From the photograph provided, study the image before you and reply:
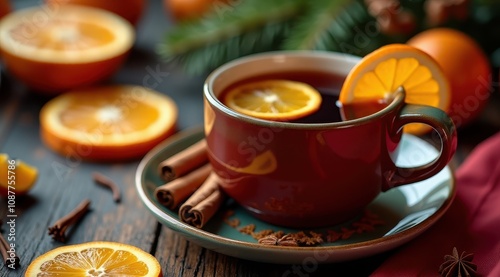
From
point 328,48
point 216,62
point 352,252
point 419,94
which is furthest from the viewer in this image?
point 216,62

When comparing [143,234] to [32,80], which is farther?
[32,80]

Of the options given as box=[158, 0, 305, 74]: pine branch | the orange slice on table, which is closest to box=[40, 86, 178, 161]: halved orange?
box=[158, 0, 305, 74]: pine branch

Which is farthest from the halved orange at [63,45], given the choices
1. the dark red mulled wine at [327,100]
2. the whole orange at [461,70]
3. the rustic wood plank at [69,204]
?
the whole orange at [461,70]

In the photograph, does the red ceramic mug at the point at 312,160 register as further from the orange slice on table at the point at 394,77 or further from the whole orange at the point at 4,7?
the whole orange at the point at 4,7

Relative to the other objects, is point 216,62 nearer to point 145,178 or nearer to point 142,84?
point 142,84

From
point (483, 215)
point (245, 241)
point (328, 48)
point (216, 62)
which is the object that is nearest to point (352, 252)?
point (245, 241)

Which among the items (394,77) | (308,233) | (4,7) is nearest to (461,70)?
(394,77)
